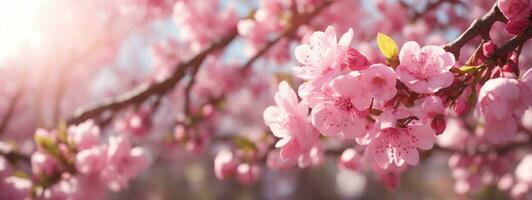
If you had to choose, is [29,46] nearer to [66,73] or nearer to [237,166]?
[66,73]

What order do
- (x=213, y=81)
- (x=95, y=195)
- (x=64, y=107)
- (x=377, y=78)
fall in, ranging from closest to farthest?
(x=377, y=78), (x=95, y=195), (x=213, y=81), (x=64, y=107)

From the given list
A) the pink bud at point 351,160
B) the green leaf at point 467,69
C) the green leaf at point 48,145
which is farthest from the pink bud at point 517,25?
the green leaf at point 48,145

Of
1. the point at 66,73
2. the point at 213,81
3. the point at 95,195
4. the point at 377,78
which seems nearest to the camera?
the point at 377,78

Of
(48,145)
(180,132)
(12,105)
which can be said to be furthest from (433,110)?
(12,105)

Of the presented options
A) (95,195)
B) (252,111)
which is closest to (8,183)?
(95,195)

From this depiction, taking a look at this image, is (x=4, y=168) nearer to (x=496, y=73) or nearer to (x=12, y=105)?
(x=12, y=105)
